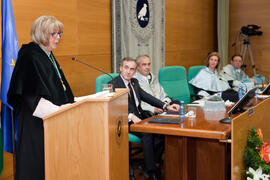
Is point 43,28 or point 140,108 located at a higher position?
point 43,28

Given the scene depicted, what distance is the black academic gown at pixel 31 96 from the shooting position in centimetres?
227

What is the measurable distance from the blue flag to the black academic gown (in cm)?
48

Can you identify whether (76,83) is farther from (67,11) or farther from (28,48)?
(28,48)

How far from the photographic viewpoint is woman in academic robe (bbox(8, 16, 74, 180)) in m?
2.27

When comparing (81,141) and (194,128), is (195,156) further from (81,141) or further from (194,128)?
(81,141)

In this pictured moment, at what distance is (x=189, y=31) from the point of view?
7344 mm

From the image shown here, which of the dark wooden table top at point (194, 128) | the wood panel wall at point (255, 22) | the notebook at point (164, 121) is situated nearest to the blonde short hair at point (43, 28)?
the dark wooden table top at point (194, 128)

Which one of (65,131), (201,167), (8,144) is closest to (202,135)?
(201,167)

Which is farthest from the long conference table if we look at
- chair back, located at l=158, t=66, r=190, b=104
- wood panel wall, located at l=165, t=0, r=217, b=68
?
wood panel wall, located at l=165, t=0, r=217, b=68

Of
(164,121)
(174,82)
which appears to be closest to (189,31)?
(174,82)

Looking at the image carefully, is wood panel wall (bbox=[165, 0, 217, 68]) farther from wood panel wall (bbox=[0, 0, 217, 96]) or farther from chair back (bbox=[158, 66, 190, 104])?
chair back (bbox=[158, 66, 190, 104])

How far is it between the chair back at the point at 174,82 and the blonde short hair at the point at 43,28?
273cm

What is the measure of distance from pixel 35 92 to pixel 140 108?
1.70m

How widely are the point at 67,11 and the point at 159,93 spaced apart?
4.96 feet
